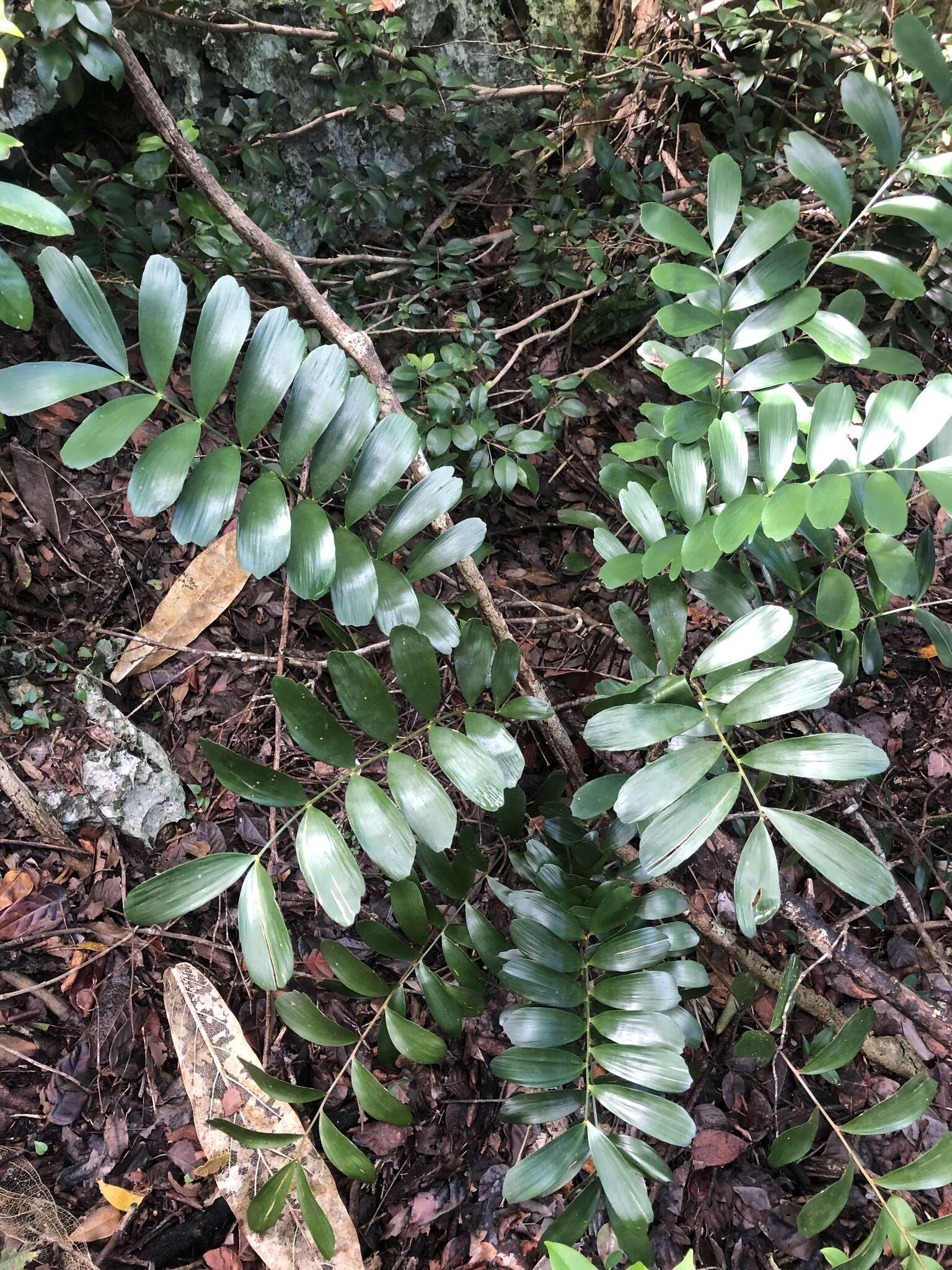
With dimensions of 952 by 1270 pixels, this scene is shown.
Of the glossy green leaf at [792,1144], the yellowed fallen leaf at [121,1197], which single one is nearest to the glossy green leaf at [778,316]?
the glossy green leaf at [792,1144]

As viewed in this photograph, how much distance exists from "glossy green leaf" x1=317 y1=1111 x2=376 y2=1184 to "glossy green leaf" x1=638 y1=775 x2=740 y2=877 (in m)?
0.58

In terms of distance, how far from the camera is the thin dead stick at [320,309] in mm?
1290

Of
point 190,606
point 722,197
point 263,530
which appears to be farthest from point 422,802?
point 190,606

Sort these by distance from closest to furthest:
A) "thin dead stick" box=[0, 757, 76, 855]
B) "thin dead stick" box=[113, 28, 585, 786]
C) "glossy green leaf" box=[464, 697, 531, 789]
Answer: "glossy green leaf" box=[464, 697, 531, 789], "thin dead stick" box=[113, 28, 585, 786], "thin dead stick" box=[0, 757, 76, 855]

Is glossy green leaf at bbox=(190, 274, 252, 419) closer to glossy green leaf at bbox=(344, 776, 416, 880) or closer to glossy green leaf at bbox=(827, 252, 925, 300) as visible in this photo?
glossy green leaf at bbox=(344, 776, 416, 880)

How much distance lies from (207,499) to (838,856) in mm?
780

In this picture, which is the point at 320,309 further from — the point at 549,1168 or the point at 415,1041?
the point at 549,1168

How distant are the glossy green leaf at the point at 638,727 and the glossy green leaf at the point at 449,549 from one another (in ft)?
1.07

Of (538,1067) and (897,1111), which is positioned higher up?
(538,1067)

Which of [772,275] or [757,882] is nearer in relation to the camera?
[757,882]

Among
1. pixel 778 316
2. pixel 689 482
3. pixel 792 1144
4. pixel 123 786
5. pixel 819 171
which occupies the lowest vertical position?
pixel 792 1144

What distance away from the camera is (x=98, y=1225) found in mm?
1208

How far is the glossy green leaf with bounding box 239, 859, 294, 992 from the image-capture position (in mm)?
770

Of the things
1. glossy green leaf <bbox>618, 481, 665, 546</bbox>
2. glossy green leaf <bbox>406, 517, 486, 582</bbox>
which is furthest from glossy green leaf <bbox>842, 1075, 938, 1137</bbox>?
glossy green leaf <bbox>406, 517, 486, 582</bbox>
